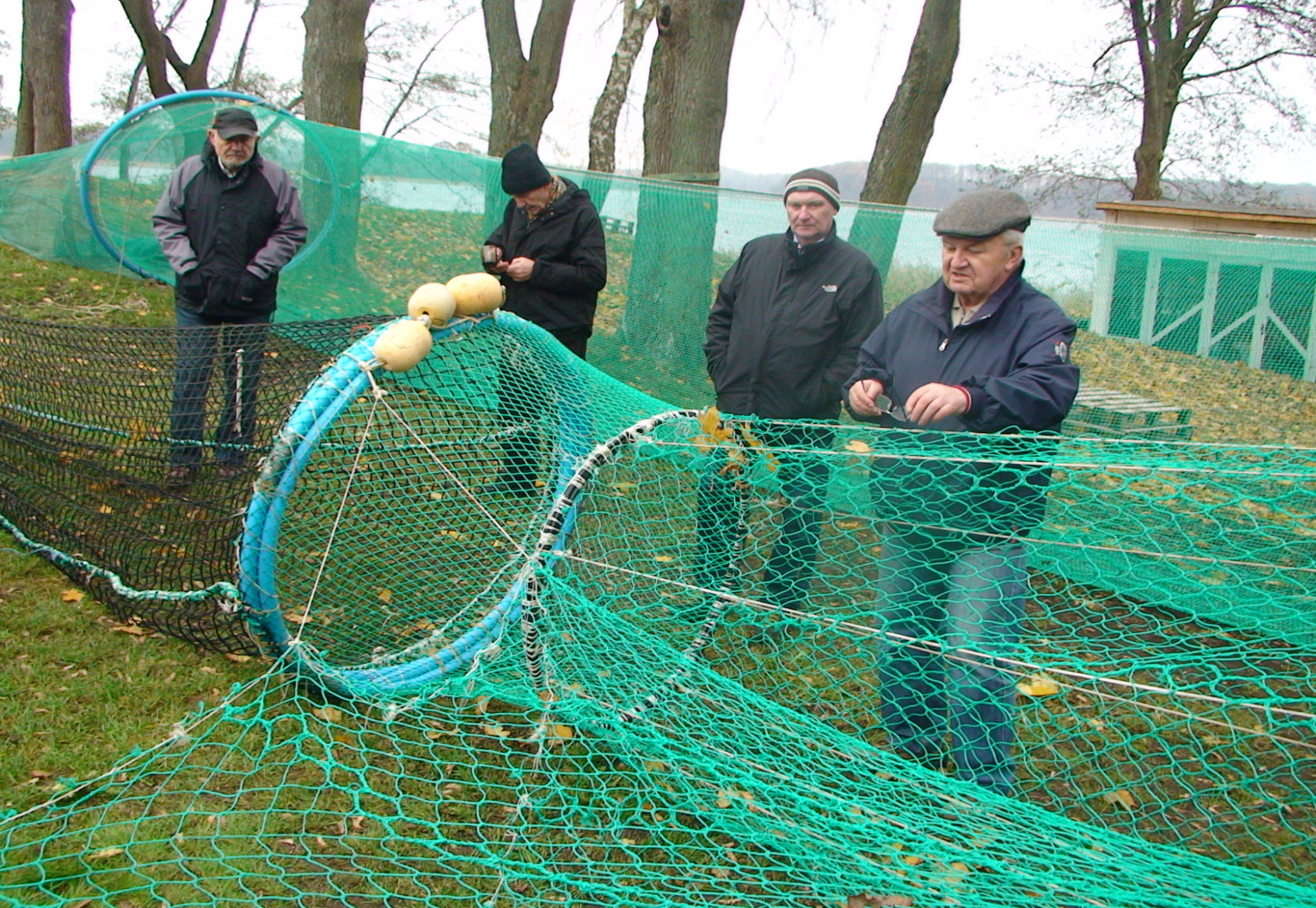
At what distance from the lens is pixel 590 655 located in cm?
300

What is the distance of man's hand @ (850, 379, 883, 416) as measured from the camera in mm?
2939

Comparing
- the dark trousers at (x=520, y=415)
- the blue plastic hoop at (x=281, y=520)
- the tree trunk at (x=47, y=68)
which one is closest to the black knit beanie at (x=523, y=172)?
the dark trousers at (x=520, y=415)

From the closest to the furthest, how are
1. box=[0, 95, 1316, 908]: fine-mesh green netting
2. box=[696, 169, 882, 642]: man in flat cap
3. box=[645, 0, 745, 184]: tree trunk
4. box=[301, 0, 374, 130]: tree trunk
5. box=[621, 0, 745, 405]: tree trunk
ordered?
box=[0, 95, 1316, 908]: fine-mesh green netting < box=[696, 169, 882, 642]: man in flat cap < box=[621, 0, 745, 405]: tree trunk < box=[645, 0, 745, 184]: tree trunk < box=[301, 0, 374, 130]: tree trunk

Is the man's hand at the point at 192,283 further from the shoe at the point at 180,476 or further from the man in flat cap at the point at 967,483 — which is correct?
the man in flat cap at the point at 967,483

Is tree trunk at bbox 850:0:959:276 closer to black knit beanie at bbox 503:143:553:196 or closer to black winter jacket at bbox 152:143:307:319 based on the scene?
black knit beanie at bbox 503:143:553:196

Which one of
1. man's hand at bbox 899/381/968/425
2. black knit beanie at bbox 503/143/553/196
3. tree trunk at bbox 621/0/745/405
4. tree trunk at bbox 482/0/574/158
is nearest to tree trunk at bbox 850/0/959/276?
tree trunk at bbox 621/0/745/405

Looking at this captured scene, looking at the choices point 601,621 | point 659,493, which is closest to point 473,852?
point 601,621

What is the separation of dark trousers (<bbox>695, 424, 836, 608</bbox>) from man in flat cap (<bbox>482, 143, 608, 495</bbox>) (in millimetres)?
1451

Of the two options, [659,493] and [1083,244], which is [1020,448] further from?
[1083,244]

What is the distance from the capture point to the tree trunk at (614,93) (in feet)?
45.5

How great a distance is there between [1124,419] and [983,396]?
3.56 meters

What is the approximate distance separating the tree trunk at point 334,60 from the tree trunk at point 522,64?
147 inches

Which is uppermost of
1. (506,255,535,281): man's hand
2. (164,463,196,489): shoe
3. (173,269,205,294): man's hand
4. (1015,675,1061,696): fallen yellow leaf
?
(506,255,535,281): man's hand

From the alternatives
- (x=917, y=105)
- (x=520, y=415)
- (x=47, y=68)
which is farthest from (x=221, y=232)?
(x=47, y=68)
